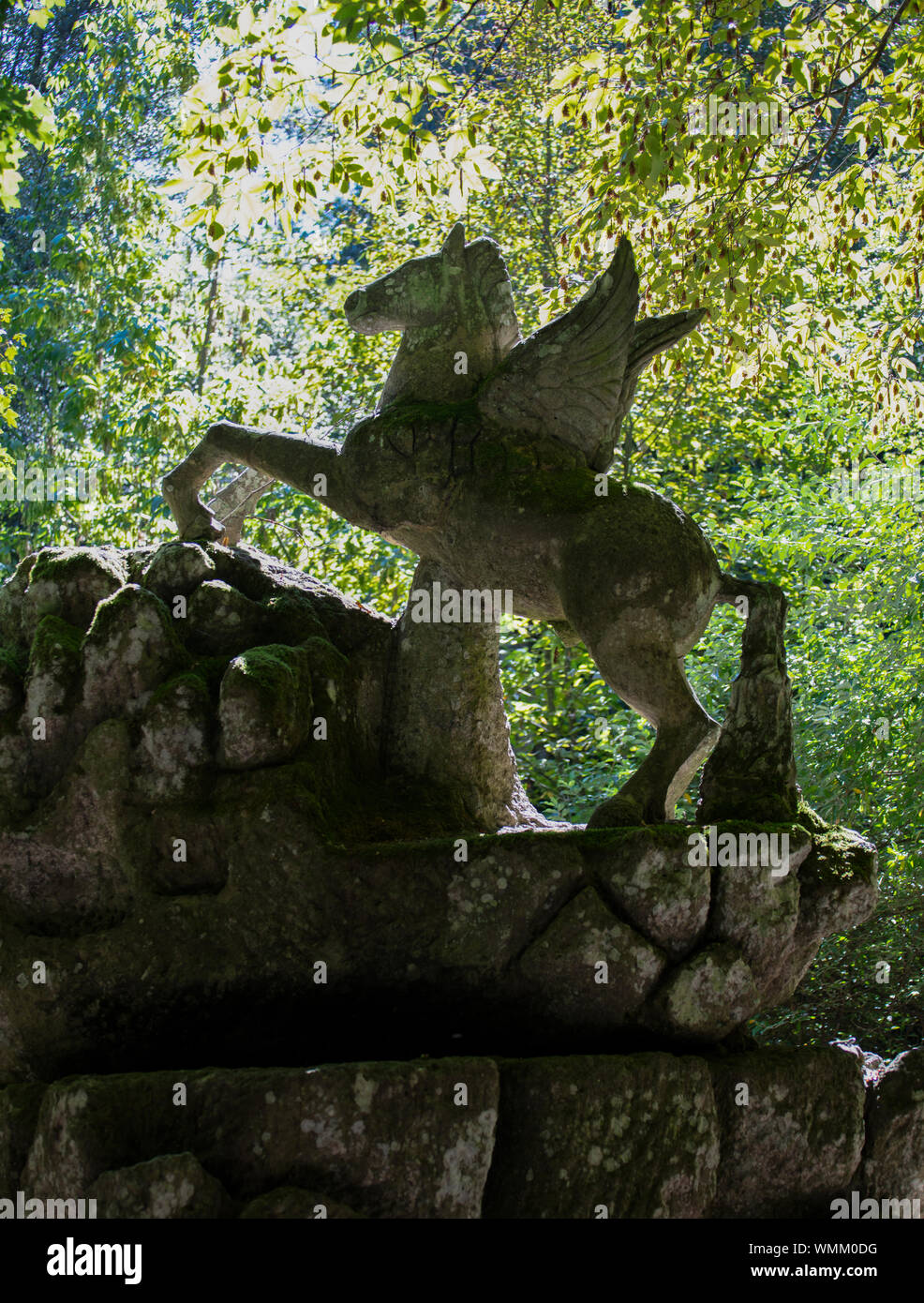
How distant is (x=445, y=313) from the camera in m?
5.03

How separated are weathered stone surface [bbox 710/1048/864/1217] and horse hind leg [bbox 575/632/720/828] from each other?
2.58 ft

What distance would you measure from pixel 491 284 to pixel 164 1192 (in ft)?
10.5

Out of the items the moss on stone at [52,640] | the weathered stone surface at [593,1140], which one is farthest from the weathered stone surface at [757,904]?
the moss on stone at [52,640]

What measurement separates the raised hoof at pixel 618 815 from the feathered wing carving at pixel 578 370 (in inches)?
47.5

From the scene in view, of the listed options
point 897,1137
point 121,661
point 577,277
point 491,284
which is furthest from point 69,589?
point 577,277

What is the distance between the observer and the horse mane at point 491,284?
16.6 feet

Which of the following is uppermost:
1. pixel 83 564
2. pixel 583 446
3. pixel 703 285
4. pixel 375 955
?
pixel 703 285

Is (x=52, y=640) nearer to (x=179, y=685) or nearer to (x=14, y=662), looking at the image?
(x=14, y=662)

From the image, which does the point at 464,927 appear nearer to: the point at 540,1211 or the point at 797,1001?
the point at 540,1211

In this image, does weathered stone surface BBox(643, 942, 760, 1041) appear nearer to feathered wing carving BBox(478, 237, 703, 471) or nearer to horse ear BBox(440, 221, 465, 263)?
feathered wing carving BBox(478, 237, 703, 471)

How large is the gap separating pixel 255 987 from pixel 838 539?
6594mm

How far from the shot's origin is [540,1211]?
12.3 feet

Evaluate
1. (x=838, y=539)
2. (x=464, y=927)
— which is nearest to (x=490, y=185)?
(x=838, y=539)

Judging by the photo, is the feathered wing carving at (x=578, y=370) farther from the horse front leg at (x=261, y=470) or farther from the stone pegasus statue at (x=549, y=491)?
the horse front leg at (x=261, y=470)
